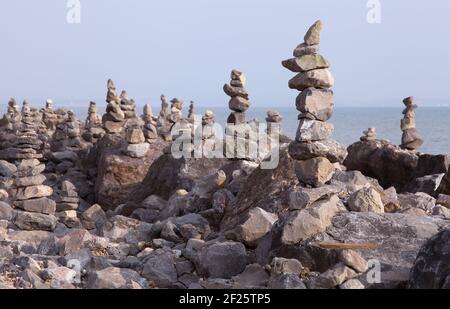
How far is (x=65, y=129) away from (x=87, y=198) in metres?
9.61

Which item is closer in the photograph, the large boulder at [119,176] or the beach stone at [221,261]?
the beach stone at [221,261]

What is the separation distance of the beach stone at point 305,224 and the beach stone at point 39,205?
7801mm

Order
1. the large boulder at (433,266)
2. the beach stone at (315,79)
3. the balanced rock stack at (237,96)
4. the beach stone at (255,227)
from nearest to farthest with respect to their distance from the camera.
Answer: the large boulder at (433,266), the beach stone at (255,227), the beach stone at (315,79), the balanced rock stack at (237,96)

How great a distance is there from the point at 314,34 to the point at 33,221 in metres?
7.99

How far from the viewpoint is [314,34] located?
40.0ft

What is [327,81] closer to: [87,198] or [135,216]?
[135,216]

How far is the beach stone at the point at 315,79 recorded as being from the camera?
12.2 metres

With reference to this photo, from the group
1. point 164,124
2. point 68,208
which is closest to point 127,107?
point 164,124

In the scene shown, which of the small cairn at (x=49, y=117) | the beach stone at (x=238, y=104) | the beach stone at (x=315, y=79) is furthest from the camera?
the small cairn at (x=49, y=117)

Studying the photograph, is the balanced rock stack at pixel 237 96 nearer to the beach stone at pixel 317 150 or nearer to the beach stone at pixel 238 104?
the beach stone at pixel 238 104

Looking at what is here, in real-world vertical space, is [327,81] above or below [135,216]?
above

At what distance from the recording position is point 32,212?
16922 mm

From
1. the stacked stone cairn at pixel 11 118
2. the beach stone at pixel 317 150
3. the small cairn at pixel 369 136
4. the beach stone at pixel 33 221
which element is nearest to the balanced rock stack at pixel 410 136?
the small cairn at pixel 369 136
